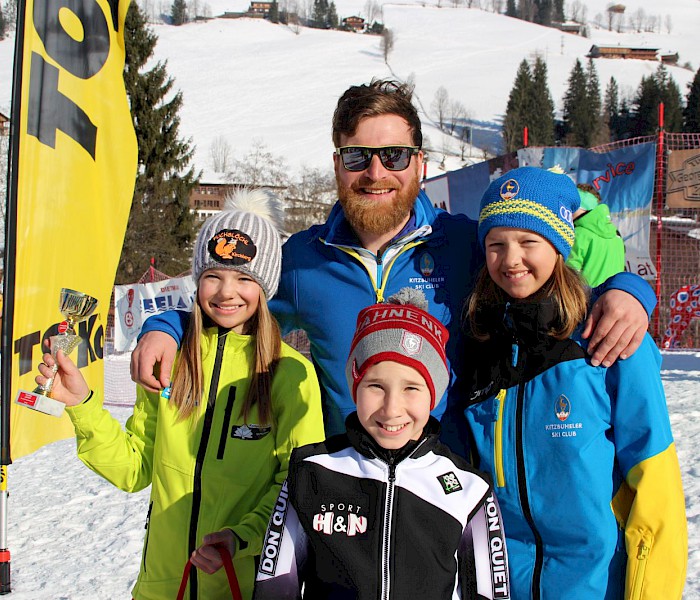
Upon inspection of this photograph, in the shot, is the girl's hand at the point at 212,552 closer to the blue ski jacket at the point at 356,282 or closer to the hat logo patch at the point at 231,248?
the blue ski jacket at the point at 356,282

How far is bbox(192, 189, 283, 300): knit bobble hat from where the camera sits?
2354 mm

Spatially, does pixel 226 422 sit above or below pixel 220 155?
below

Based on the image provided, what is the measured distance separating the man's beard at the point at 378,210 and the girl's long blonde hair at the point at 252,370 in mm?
461

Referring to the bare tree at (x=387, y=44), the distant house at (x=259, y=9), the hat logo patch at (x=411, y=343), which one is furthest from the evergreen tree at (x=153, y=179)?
the distant house at (x=259, y=9)

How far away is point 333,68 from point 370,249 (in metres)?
95.2

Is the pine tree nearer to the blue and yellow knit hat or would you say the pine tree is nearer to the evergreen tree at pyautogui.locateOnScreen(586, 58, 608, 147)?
the evergreen tree at pyautogui.locateOnScreen(586, 58, 608, 147)

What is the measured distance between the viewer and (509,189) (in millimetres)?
2041

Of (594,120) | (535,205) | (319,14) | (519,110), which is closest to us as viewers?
(535,205)

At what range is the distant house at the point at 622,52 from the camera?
108438mm

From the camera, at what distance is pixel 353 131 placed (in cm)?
251

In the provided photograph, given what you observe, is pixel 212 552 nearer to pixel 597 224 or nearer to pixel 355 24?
pixel 597 224

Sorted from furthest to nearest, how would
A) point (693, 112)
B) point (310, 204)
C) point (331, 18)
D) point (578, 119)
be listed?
point (331, 18) → point (578, 119) → point (693, 112) → point (310, 204)

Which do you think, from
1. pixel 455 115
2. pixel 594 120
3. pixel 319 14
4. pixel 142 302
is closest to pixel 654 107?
pixel 594 120

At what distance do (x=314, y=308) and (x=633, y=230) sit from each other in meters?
7.88
